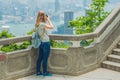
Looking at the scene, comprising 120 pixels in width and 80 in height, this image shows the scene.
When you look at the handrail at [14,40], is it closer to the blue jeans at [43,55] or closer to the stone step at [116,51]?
the blue jeans at [43,55]

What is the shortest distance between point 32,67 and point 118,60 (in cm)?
292

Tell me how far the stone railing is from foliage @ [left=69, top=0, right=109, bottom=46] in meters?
4.60

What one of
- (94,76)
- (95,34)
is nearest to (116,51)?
(95,34)

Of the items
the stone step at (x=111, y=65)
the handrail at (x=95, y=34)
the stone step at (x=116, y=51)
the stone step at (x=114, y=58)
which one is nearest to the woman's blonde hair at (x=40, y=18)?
the handrail at (x=95, y=34)

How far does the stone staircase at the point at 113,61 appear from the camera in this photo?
10531 mm

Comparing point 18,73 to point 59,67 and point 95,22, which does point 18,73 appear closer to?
point 59,67

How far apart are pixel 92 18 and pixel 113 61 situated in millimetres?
5955

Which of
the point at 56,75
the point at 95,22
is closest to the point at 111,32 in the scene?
the point at 56,75

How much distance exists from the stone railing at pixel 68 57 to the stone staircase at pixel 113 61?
18cm

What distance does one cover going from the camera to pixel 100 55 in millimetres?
10812

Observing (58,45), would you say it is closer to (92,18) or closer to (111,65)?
(111,65)

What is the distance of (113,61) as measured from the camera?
10.9 meters

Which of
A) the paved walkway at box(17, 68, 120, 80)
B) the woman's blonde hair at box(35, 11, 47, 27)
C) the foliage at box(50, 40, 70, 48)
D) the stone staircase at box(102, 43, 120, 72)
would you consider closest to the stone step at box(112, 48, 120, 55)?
the stone staircase at box(102, 43, 120, 72)

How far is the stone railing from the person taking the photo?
925 centimetres
